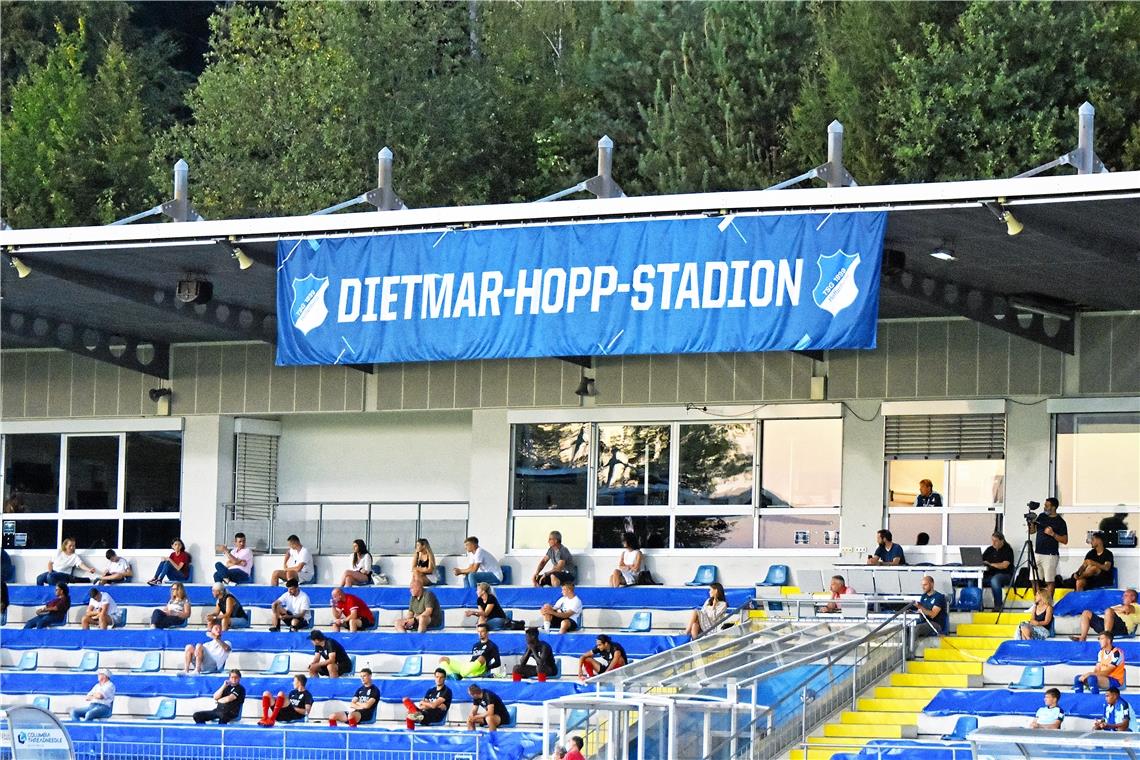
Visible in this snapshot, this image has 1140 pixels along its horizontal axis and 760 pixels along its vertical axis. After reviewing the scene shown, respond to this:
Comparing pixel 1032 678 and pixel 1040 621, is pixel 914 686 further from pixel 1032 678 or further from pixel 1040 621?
pixel 1040 621

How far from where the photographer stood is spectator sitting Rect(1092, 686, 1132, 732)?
15.2 meters

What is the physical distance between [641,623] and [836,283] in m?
5.63

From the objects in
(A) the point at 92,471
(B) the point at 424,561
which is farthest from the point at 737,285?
(A) the point at 92,471

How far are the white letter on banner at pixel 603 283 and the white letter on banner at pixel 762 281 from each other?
1.37 metres

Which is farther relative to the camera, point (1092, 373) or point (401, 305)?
point (1092, 373)

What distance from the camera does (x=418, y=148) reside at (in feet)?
116

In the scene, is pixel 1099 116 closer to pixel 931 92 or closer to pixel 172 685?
pixel 931 92

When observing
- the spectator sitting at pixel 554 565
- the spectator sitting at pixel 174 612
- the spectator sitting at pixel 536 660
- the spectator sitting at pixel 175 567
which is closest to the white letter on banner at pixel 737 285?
the spectator sitting at pixel 536 660

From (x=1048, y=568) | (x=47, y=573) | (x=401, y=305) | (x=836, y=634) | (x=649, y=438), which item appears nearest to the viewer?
(x=836, y=634)

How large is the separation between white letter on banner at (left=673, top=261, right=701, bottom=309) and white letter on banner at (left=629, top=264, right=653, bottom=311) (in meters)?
0.29

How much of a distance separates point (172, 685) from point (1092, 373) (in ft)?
35.1

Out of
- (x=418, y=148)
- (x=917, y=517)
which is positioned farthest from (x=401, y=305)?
(x=418, y=148)

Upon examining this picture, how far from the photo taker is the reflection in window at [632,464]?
2302cm

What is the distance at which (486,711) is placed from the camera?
17.2 m
